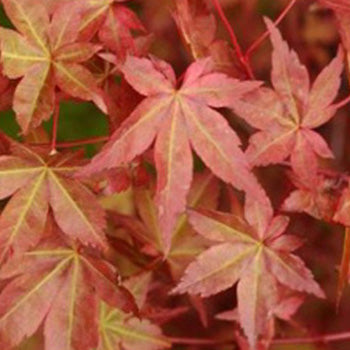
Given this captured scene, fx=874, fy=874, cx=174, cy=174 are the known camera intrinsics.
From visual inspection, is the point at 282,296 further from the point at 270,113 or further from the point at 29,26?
the point at 29,26

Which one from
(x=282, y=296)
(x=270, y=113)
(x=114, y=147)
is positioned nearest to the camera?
(x=114, y=147)

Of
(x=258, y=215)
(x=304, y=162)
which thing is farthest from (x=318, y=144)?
(x=258, y=215)

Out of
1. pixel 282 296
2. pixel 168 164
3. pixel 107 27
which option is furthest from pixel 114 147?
pixel 282 296

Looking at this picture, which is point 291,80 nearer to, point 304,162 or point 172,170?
point 304,162

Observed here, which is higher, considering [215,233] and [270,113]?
[270,113]

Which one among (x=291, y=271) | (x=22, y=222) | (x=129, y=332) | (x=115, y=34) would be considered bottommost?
(x=129, y=332)

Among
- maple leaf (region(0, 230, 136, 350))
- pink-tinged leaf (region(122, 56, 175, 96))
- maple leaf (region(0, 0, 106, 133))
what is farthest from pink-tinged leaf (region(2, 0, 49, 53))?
maple leaf (region(0, 230, 136, 350))

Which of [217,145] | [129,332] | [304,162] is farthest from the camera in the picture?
[129,332]
